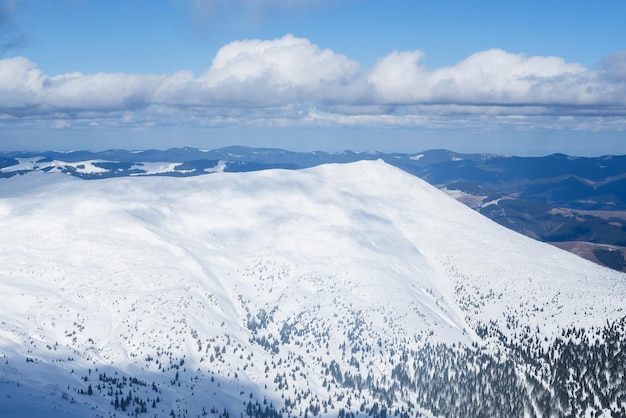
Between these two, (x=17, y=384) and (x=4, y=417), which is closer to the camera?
(x=4, y=417)

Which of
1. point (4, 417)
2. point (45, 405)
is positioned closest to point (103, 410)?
point (45, 405)

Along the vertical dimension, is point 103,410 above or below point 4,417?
below

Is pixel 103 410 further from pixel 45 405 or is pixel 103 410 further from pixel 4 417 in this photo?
pixel 4 417

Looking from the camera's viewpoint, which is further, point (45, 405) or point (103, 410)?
point (103, 410)

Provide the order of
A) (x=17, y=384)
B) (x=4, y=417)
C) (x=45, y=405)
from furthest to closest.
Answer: (x=17, y=384)
(x=45, y=405)
(x=4, y=417)

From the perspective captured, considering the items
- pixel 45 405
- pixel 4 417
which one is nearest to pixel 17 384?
pixel 45 405

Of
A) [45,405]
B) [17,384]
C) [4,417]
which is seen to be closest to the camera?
[4,417]

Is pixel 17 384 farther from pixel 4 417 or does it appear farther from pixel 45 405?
pixel 4 417
